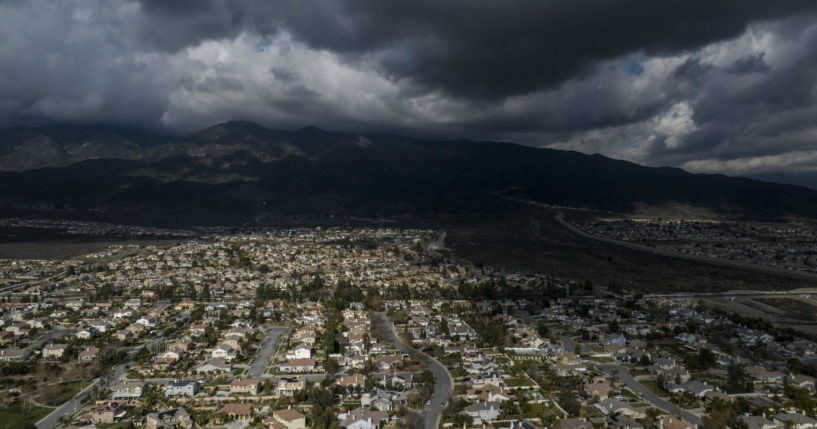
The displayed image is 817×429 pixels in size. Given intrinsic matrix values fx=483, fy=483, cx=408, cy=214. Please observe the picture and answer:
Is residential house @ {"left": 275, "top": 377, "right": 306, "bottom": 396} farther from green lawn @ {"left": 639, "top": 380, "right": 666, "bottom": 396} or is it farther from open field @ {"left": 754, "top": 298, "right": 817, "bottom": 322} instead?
open field @ {"left": 754, "top": 298, "right": 817, "bottom": 322}

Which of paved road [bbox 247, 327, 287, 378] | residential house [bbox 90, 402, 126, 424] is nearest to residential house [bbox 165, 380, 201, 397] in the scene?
residential house [bbox 90, 402, 126, 424]

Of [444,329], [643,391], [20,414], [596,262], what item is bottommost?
[20,414]

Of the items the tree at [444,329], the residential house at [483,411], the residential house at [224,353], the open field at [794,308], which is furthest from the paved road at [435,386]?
the open field at [794,308]

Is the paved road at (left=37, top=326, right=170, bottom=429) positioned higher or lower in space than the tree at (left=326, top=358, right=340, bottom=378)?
lower

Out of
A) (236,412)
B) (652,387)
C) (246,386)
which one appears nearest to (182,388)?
(246,386)

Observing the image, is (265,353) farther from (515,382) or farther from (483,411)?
(515,382)

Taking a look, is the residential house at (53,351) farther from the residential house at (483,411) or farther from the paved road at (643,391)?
the paved road at (643,391)
